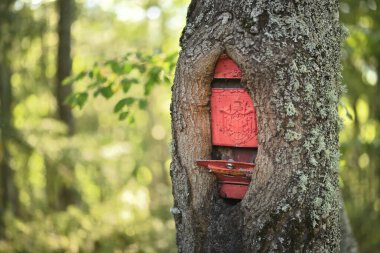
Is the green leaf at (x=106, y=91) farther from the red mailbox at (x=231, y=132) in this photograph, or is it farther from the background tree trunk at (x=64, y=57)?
the background tree trunk at (x=64, y=57)

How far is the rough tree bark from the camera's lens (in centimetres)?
186

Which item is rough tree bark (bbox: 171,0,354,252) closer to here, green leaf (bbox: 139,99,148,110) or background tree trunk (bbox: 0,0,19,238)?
green leaf (bbox: 139,99,148,110)

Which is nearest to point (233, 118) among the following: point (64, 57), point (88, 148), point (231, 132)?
point (231, 132)

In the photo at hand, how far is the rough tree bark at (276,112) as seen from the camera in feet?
6.11

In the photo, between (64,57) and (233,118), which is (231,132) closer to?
(233,118)

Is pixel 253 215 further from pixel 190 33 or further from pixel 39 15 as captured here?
pixel 39 15

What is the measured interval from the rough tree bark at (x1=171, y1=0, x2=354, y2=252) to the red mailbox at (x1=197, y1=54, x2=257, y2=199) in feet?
0.19

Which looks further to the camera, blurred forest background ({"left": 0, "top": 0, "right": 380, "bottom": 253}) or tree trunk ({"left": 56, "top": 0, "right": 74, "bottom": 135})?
tree trunk ({"left": 56, "top": 0, "right": 74, "bottom": 135})

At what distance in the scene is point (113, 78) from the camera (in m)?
3.83

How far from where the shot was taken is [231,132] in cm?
206

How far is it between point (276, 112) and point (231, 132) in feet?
0.88

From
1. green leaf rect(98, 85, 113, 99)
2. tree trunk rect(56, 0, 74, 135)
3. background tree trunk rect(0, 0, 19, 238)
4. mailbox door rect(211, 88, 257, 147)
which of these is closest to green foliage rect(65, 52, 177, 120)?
green leaf rect(98, 85, 113, 99)

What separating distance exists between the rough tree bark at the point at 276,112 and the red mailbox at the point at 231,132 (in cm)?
6

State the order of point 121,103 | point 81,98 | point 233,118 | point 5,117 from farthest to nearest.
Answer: point 5,117
point 81,98
point 121,103
point 233,118
